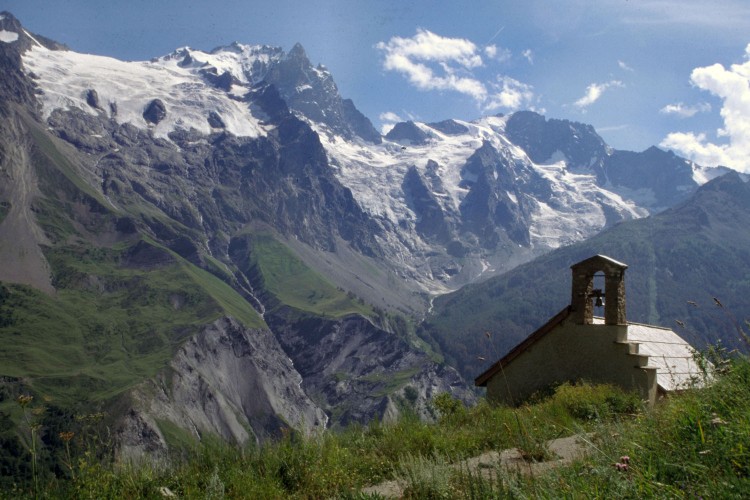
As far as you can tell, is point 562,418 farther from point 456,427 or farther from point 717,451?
point 717,451

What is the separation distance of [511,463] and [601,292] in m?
13.6

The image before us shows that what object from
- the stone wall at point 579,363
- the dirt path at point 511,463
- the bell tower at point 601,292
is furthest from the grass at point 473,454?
the bell tower at point 601,292

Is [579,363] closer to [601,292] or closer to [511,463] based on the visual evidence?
[601,292]

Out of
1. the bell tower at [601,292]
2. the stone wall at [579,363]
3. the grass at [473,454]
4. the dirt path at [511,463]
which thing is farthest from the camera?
the bell tower at [601,292]

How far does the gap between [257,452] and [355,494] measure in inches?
157

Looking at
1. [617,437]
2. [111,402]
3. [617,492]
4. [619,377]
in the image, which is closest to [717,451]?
[617,492]

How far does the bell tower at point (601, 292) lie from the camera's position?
20.9 metres

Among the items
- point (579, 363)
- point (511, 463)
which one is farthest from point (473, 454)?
point (579, 363)

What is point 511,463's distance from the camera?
32.3 feet

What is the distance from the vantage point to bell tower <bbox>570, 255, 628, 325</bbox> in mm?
20862

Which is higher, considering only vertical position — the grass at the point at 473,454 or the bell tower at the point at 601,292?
the bell tower at the point at 601,292

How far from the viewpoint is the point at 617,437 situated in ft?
25.4

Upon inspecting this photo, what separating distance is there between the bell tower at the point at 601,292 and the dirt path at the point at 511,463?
396 inches

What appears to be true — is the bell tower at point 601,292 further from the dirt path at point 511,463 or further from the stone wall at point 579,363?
the dirt path at point 511,463
